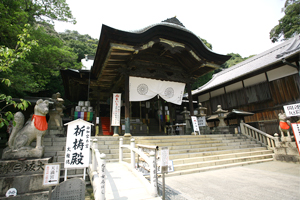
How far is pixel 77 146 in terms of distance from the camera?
436 cm

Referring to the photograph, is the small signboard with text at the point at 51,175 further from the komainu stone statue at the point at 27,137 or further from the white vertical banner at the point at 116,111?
the white vertical banner at the point at 116,111

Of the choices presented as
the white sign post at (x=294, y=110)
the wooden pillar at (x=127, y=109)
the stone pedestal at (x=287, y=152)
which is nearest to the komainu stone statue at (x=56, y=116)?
the wooden pillar at (x=127, y=109)

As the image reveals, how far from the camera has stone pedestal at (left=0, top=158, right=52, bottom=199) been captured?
3639mm

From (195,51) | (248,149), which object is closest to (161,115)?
(195,51)

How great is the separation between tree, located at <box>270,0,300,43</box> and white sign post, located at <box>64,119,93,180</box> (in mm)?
27232

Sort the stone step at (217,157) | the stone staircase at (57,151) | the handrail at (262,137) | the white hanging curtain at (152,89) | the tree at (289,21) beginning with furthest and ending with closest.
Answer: the tree at (289,21) < the white hanging curtain at (152,89) < the handrail at (262,137) < the stone step at (217,157) < the stone staircase at (57,151)

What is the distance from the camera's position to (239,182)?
448cm

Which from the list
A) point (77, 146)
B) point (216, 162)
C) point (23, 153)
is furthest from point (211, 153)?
point (23, 153)

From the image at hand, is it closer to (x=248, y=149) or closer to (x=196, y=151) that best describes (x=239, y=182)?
(x=196, y=151)

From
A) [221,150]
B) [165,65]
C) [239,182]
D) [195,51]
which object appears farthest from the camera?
[165,65]


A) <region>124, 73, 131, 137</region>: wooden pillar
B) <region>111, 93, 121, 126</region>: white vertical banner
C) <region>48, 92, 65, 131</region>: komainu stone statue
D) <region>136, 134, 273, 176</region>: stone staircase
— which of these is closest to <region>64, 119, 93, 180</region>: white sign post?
<region>136, 134, 273, 176</region>: stone staircase

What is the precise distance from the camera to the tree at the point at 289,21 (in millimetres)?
20516

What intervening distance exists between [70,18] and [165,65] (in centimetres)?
947

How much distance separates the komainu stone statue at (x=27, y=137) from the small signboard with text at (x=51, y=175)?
1.51 meters
